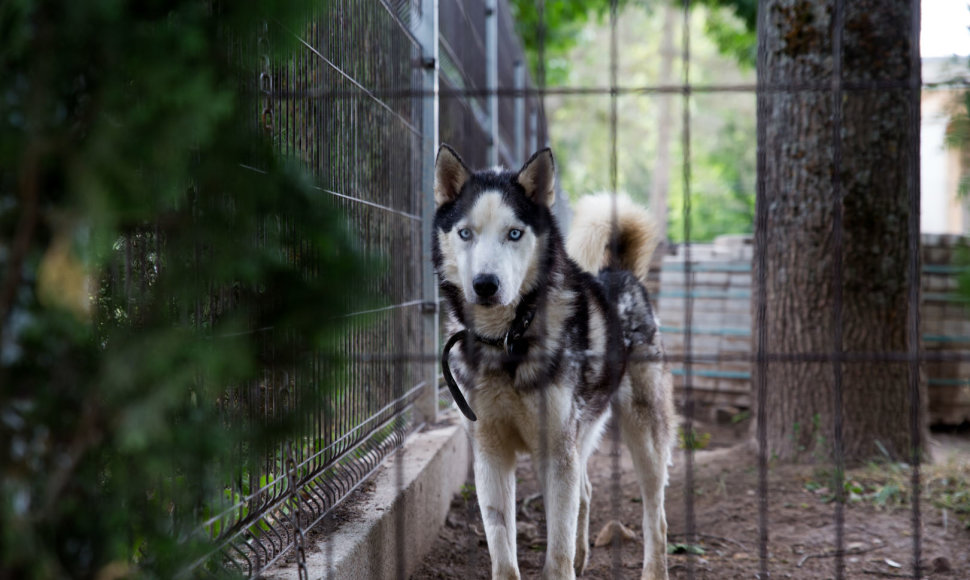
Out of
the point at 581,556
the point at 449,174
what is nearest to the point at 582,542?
the point at 581,556

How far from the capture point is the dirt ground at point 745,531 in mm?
3262

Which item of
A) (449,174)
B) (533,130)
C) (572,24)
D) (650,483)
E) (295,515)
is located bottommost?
(650,483)

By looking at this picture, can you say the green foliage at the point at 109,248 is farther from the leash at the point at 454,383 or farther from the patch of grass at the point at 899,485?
the patch of grass at the point at 899,485

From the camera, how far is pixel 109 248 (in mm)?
1228

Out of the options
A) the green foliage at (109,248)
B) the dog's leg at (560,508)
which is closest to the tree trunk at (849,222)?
the dog's leg at (560,508)

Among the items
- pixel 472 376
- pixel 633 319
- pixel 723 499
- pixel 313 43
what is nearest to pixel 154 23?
pixel 313 43

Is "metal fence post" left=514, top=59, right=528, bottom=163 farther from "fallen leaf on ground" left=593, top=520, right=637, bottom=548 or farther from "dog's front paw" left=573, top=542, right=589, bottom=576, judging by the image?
"dog's front paw" left=573, top=542, right=589, bottom=576

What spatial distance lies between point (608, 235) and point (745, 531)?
1715 millimetres

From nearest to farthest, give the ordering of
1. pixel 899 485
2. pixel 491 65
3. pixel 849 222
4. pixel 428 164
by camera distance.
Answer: pixel 899 485 → pixel 428 164 → pixel 849 222 → pixel 491 65

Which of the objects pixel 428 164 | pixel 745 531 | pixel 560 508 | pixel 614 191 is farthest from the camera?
pixel 428 164

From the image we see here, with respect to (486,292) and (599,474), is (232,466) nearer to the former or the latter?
(486,292)

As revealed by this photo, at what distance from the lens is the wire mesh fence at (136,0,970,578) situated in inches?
83.3

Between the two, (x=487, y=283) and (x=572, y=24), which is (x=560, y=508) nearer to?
(x=487, y=283)

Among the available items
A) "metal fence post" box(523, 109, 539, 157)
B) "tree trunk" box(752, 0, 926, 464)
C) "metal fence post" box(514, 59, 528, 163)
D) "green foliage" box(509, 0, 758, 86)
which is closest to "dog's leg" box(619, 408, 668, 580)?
"tree trunk" box(752, 0, 926, 464)
